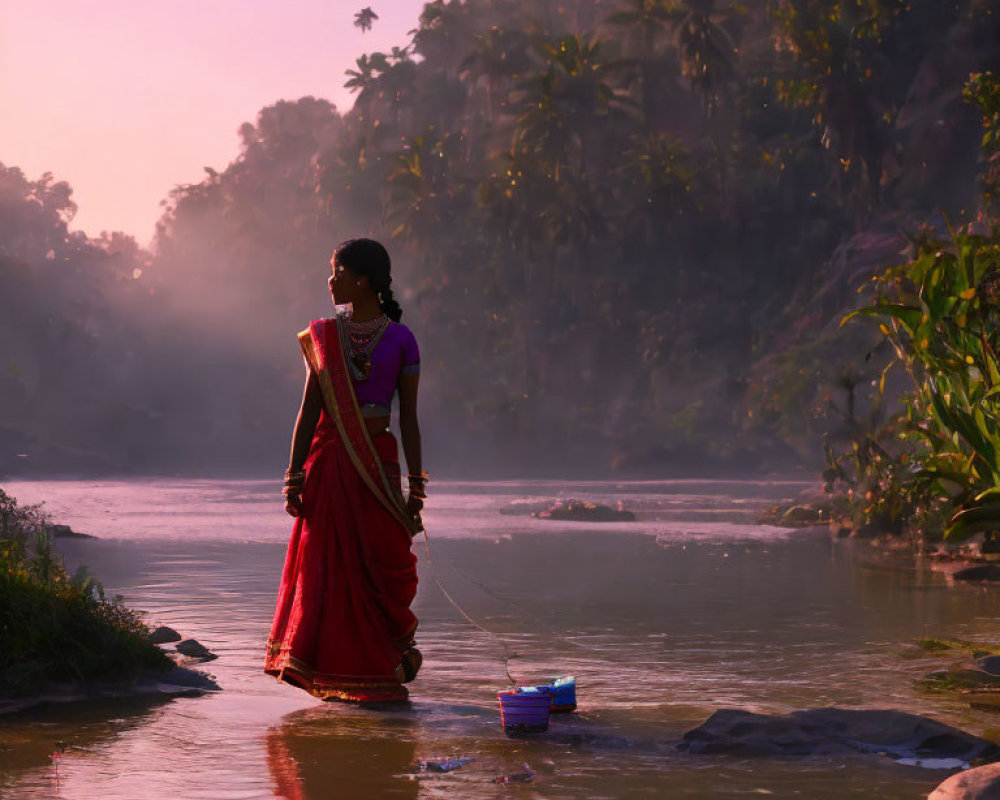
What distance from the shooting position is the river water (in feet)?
18.1

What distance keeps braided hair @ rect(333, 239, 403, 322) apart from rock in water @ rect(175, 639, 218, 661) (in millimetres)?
2477

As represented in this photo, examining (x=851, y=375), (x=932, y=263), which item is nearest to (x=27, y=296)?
(x=851, y=375)

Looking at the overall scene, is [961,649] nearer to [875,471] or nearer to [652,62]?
[875,471]

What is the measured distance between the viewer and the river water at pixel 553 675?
5.52 metres

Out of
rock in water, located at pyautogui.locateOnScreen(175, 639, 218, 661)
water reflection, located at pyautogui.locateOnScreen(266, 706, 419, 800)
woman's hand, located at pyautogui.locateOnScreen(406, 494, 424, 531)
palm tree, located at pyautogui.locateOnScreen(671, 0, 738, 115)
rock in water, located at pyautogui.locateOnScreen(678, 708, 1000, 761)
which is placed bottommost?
water reflection, located at pyautogui.locateOnScreen(266, 706, 419, 800)

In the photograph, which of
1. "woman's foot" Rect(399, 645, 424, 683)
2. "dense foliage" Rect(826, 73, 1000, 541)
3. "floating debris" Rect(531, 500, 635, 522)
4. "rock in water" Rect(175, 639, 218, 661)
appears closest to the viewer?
"woman's foot" Rect(399, 645, 424, 683)

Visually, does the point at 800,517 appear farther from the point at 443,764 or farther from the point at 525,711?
the point at 443,764

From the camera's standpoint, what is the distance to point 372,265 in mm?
7801

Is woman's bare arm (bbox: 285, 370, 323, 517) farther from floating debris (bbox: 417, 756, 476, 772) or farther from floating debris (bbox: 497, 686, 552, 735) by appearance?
floating debris (bbox: 417, 756, 476, 772)

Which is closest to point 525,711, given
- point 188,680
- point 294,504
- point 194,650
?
point 294,504

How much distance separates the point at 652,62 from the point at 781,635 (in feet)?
190

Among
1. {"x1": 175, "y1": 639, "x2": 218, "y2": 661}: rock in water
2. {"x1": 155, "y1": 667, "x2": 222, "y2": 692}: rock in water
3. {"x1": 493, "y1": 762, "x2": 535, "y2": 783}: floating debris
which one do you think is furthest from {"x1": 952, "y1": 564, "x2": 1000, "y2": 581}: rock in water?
{"x1": 493, "y1": 762, "x2": 535, "y2": 783}: floating debris

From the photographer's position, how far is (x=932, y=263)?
10406mm

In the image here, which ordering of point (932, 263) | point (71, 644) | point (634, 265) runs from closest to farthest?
point (71, 644)
point (932, 263)
point (634, 265)
